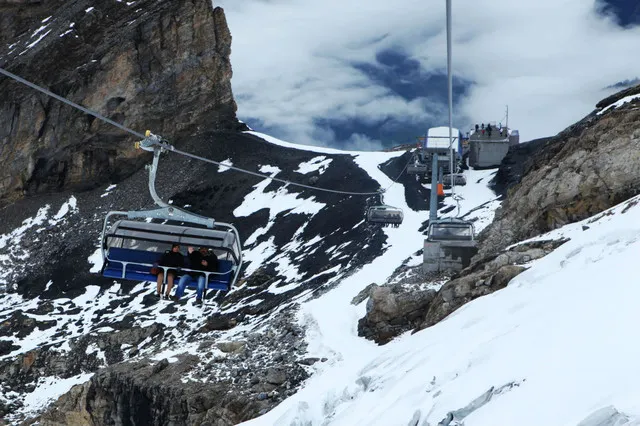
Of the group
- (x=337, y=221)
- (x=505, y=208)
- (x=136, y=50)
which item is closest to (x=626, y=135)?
(x=505, y=208)

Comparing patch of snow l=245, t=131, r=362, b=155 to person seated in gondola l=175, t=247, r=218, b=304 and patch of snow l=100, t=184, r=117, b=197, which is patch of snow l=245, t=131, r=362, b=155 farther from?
person seated in gondola l=175, t=247, r=218, b=304

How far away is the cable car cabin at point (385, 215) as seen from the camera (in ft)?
153

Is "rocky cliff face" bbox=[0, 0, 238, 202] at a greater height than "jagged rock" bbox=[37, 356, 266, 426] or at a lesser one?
greater

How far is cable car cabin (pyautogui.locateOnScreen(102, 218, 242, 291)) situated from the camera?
18703mm

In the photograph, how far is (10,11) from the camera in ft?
299

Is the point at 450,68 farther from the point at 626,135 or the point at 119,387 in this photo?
the point at 119,387

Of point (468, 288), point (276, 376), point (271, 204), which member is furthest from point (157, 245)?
point (271, 204)

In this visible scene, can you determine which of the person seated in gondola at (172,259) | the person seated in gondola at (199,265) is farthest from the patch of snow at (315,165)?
the person seated in gondola at (172,259)

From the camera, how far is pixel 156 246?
1933 cm

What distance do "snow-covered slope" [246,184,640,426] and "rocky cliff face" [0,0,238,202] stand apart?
216 ft

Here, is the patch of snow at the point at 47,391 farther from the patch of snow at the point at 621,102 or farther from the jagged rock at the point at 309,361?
the patch of snow at the point at 621,102

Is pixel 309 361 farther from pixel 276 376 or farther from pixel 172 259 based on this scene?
pixel 172 259

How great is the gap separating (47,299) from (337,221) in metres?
22.5

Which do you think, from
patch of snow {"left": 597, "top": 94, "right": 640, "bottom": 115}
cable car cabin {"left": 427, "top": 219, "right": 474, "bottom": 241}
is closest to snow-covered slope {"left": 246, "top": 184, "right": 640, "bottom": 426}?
cable car cabin {"left": 427, "top": 219, "right": 474, "bottom": 241}
